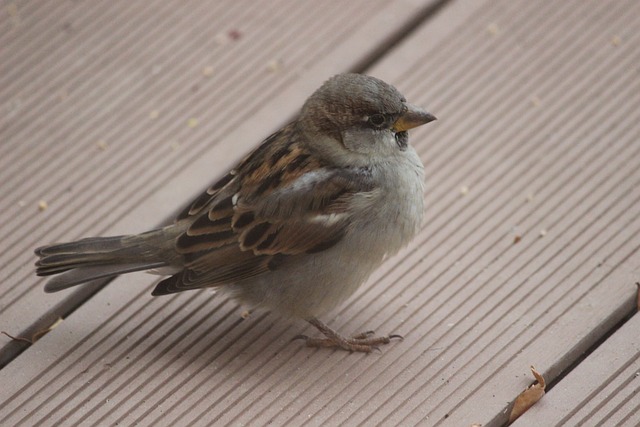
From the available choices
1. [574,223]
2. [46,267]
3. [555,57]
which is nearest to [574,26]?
[555,57]

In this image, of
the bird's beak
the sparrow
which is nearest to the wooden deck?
the sparrow

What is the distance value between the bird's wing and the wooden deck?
0.73ft

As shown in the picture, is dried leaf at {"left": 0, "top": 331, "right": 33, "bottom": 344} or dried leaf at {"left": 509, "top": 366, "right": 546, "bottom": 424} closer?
dried leaf at {"left": 509, "top": 366, "right": 546, "bottom": 424}

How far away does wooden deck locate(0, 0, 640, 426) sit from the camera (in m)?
2.49

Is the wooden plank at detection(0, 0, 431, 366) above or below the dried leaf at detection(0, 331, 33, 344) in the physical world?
above

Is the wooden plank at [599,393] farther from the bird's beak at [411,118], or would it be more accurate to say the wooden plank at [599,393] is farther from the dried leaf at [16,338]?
the dried leaf at [16,338]

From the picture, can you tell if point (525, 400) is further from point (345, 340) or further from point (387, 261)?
point (387, 261)

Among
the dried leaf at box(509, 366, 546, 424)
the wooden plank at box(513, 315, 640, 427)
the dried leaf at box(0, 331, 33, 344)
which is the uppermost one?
the wooden plank at box(513, 315, 640, 427)

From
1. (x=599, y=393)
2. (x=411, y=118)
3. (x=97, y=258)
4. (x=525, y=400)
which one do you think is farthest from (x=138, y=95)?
(x=599, y=393)

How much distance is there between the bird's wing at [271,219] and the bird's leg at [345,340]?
0.24 meters

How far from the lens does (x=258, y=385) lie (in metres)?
2.53

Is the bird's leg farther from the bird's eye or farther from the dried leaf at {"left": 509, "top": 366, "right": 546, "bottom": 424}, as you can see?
the bird's eye

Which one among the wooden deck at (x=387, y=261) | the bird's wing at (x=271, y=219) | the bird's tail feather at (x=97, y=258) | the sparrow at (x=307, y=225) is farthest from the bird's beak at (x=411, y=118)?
the bird's tail feather at (x=97, y=258)

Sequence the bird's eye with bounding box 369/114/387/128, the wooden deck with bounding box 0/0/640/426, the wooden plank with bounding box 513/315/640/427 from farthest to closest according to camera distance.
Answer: the bird's eye with bounding box 369/114/387/128 → the wooden deck with bounding box 0/0/640/426 → the wooden plank with bounding box 513/315/640/427
